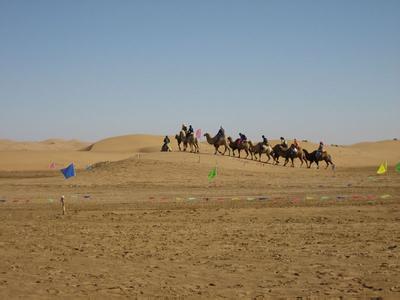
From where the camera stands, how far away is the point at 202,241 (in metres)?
12.3

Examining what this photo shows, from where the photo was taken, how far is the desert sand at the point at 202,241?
8633 mm

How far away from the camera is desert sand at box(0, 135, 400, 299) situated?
8.63 m

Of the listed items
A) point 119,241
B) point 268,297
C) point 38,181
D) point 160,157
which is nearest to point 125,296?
point 268,297

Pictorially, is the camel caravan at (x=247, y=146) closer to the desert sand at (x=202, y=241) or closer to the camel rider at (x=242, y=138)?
the camel rider at (x=242, y=138)

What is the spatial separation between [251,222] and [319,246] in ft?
11.9

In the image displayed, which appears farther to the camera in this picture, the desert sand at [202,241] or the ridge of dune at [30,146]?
the ridge of dune at [30,146]

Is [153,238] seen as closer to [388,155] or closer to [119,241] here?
[119,241]

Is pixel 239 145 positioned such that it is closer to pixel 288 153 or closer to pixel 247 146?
pixel 247 146

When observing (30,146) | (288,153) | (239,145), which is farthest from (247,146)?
(30,146)

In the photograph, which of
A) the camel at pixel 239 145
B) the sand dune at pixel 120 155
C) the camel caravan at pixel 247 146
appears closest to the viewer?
the camel caravan at pixel 247 146

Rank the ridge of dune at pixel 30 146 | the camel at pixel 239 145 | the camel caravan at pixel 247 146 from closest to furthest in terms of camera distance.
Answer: the camel caravan at pixel 247 146 → the camel at pixel 239 145 → the ridge of dune at pixel 30 146

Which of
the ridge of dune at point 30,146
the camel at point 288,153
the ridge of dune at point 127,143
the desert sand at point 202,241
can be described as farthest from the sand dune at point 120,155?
the desert sand at point 202,241

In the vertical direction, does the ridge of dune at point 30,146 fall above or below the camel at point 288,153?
above

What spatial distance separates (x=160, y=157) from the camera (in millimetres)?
35281
